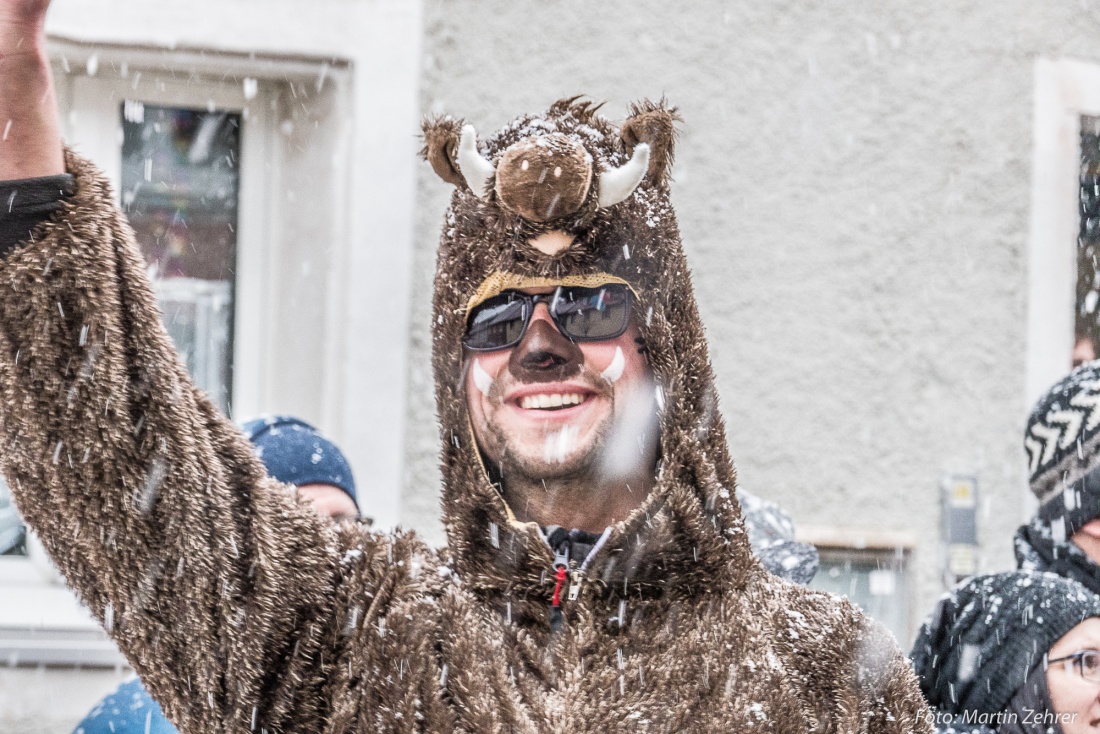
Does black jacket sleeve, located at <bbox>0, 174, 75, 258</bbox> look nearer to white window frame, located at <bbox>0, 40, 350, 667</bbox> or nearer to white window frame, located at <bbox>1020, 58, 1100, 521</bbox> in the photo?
white window frame, located at <bbox>0, 40, 350, 667</bbox>

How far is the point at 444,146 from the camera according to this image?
→ 6.38ft

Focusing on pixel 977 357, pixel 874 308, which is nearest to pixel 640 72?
pixel 874 308

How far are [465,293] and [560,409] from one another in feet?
0.73

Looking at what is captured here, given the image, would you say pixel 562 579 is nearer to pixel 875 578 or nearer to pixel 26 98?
pixel 26 98

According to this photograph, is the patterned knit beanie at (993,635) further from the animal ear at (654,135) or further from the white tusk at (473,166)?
the white tusk at (473,166)

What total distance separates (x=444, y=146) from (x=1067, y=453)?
1.53 m

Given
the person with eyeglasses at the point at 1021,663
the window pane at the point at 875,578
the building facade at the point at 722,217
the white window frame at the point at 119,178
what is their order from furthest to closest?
1. the window pane at the point at 875,578
2. the building facade at the point at 722,217
3. the white window frame at the point at 119,178
4. the person with eyeglasses at the point at 1021,663

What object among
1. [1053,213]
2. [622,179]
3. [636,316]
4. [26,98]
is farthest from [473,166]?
[1053,213]

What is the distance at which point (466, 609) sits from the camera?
184 cm

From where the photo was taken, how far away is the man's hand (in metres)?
1.51

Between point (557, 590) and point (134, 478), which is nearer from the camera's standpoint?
point (134, 478)

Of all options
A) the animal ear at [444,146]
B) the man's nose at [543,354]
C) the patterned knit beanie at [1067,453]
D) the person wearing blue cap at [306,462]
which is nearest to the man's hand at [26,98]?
the animal ear at [444,146]

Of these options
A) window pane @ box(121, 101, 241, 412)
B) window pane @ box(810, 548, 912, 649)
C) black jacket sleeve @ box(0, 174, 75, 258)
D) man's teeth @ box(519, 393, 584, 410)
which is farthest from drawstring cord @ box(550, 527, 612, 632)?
window pane @ box(810, 548, 912, 649)

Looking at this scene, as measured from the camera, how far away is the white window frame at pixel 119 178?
4.21m
